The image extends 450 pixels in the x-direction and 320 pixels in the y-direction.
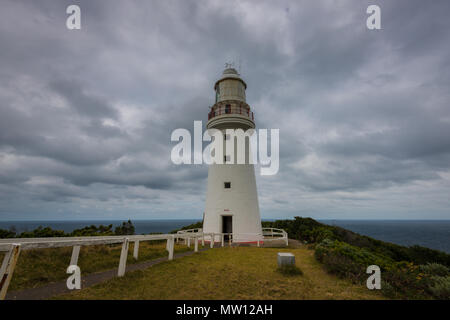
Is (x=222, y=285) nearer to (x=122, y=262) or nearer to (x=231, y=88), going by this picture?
(x=122, y=262)

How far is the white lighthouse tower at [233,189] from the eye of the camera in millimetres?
15375

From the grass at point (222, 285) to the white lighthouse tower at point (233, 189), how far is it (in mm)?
6986

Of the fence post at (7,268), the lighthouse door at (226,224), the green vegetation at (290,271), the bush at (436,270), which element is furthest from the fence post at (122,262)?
the lighthouse door at (226,224)

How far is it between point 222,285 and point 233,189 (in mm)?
9951

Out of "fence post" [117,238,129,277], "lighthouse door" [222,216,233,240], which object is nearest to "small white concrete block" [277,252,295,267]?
"fence post" [117,238,129,277]

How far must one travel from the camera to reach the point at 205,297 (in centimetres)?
511

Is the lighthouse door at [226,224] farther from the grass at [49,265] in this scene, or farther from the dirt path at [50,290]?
the dirt path at [50,290]

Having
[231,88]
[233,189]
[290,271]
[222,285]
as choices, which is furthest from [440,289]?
[231,88]

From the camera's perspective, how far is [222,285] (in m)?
5.98

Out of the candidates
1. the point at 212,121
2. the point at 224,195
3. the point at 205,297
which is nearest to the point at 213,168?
the point at 224,195

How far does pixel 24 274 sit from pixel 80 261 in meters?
1.86

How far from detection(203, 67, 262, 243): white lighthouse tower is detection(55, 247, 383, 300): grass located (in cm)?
699

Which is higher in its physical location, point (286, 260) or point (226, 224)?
point (286, 260)
